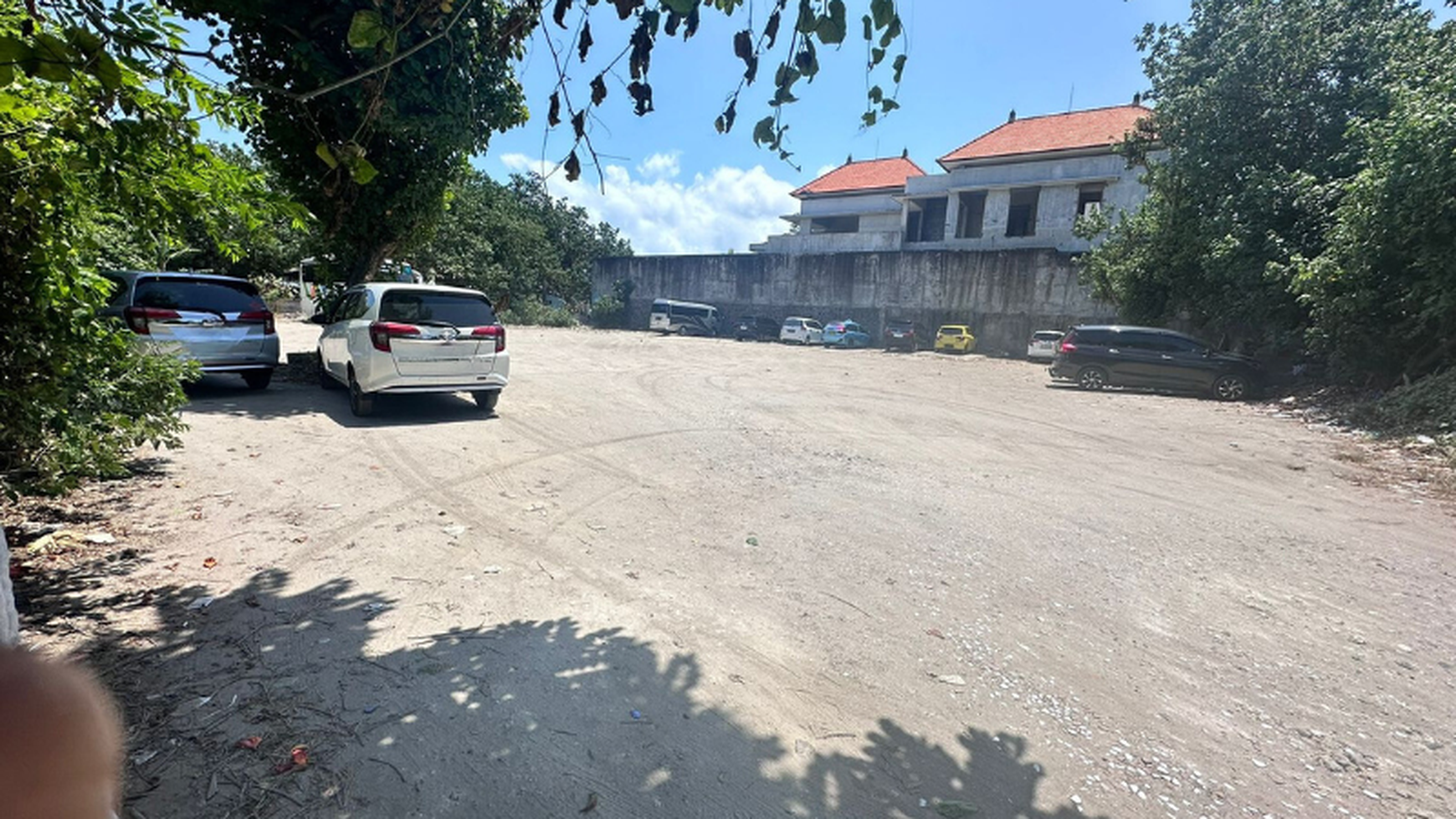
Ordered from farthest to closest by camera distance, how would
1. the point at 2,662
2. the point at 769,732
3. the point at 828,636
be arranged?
the point at 828,636 → the point at 769,732 → the point at 2,662

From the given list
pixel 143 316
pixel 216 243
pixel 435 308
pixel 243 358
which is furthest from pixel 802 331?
pixel 216 243

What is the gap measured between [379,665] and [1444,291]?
15.2 m

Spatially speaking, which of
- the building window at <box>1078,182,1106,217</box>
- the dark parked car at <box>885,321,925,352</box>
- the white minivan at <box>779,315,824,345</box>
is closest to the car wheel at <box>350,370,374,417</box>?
the dark parked car at <box>885,321,925,352</box>

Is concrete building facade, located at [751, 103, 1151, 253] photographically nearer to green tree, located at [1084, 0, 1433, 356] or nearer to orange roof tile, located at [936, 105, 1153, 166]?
orange roof tile, located at [936, 105, 1153, 166]

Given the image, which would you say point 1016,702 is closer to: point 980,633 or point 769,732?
point 980,633

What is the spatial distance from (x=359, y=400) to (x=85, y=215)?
3.96m

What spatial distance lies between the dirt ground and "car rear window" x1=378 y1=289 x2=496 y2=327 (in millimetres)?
1630

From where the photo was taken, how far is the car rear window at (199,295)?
749 cm

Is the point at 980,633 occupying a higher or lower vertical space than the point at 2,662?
lower

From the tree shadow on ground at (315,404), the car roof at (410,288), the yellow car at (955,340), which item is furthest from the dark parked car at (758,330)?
the car roof at (410,288)

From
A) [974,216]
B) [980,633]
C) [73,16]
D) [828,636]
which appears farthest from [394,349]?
[974,216]

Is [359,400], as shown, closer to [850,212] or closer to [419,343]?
[419,343]

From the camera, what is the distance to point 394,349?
7297mm

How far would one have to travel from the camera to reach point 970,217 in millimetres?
34094
